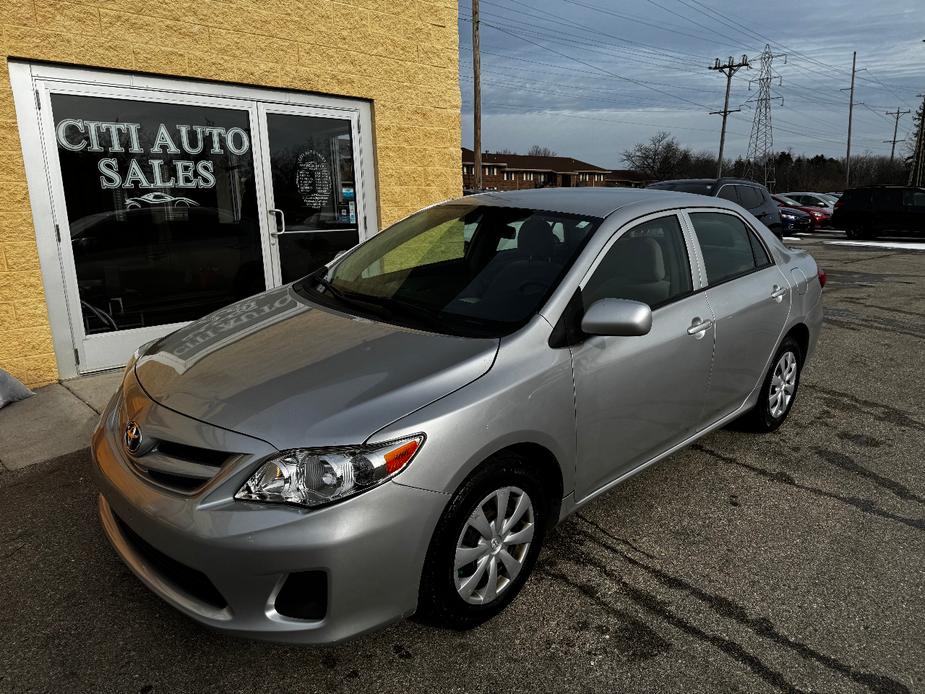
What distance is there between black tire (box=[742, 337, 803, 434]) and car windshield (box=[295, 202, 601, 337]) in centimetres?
181

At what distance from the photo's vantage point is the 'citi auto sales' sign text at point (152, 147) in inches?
207

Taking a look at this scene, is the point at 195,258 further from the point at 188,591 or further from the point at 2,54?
the point at 188,591

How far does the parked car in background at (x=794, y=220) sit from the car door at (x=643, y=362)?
872 inches

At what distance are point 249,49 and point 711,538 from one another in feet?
18.0

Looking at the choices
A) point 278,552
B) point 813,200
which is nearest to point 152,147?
point 278,552

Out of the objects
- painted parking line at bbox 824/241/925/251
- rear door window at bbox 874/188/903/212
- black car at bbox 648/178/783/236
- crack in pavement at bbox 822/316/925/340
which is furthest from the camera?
rear door window at bbox 874/188/903/212

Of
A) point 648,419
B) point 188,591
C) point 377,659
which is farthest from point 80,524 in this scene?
point 648,419

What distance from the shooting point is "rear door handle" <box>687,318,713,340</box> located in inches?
130

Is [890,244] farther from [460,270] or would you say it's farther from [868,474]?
[460,270]

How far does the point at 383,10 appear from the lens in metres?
6.83

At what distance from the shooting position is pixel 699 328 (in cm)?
333

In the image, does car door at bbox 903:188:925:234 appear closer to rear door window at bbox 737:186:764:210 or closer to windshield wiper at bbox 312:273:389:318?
rear door window at bbox 737:186:764:210

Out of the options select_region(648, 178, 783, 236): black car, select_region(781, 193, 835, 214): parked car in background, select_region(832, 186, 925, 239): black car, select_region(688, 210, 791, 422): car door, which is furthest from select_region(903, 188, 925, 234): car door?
select_region(688, 210, 791, 422): car door

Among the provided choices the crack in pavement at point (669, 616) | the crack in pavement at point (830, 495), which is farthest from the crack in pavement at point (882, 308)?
the crack in pavement at point (669, 616)
